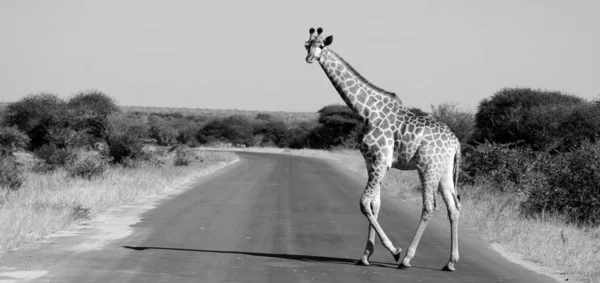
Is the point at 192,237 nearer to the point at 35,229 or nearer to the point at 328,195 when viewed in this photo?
the point at 35,229

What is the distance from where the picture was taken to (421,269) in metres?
9.64

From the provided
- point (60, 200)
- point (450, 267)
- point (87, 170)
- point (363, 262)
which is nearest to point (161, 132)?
point (87, 170)

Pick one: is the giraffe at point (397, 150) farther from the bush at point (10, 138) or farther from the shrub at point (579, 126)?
the bush at point (10, 138)

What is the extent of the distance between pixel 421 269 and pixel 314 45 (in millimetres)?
3318

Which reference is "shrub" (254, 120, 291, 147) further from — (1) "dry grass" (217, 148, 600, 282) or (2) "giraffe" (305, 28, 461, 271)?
(2) "giraffe" (305, 28, 461, 271)

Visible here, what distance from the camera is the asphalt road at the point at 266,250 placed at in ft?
29.2

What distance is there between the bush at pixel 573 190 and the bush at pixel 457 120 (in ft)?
63.4

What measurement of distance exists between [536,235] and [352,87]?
4474 mm

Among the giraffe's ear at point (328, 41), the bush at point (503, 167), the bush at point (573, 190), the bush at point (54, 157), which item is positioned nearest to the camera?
the giraffe's ear at point (328, 41)

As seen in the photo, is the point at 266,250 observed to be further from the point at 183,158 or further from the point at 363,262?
the point at 183,158

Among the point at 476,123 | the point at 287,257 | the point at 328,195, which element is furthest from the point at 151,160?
the point at 287,257

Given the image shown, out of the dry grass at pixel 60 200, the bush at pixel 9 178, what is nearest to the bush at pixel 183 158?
the dry grass at pixel 60 200

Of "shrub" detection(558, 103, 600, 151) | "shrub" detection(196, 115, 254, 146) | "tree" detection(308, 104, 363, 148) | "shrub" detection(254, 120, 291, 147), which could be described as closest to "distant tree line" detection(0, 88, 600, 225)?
"shrub" detection(558, 103, 600, 151)

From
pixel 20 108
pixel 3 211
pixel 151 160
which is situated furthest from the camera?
pixel 20 108
